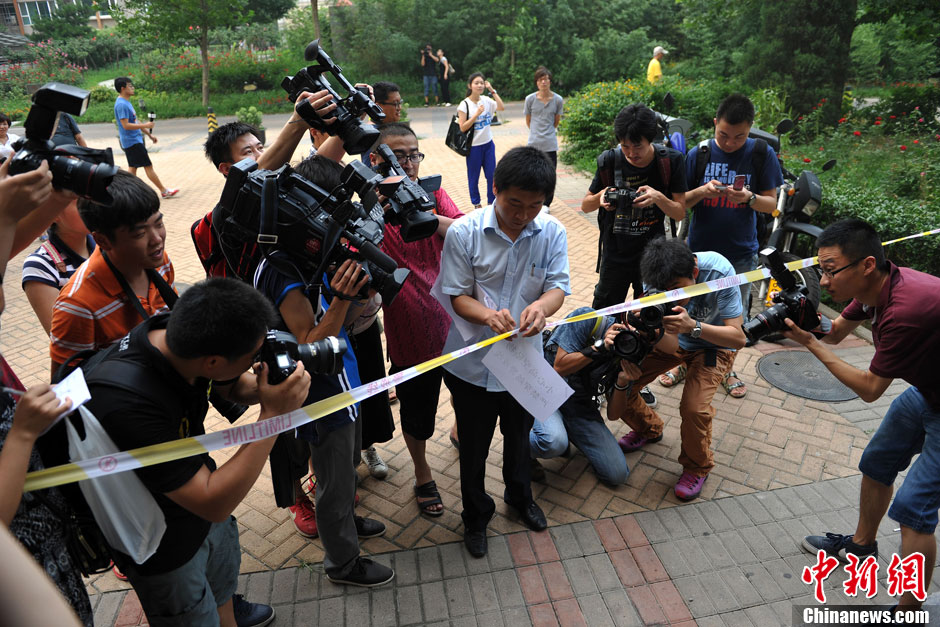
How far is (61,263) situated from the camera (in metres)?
2.96

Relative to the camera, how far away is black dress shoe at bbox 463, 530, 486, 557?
11.0 ft

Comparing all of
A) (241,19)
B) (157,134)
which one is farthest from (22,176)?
(241,19)

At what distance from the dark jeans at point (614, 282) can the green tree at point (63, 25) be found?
38675 millimetres

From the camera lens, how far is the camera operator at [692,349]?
138 inches

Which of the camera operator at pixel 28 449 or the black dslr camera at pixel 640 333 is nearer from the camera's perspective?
the camera operator at pixel 28 449

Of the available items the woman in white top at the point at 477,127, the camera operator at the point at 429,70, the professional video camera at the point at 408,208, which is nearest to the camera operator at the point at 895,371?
the professional video camera at the point at 408,208

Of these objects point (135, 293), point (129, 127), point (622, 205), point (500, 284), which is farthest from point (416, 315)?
point (129, 127)

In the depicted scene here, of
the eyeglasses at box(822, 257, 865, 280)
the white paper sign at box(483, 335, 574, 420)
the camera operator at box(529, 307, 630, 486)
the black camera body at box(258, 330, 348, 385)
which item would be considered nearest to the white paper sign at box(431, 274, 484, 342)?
the white paper sign at box(483, 335, 574, 420)

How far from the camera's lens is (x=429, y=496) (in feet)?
12.2

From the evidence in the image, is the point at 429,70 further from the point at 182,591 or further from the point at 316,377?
the point at 182,591

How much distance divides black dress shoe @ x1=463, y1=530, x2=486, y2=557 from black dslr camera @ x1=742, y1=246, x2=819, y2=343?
5.87ft

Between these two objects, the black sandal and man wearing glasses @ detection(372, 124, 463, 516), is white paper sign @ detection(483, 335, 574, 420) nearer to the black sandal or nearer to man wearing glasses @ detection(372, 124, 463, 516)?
man wearing glasses @ detection(372, 124, 463, 516)

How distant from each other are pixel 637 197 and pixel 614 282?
694 mm

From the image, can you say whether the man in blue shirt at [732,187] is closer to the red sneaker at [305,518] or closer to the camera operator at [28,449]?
the red sneaker at [305,518]
